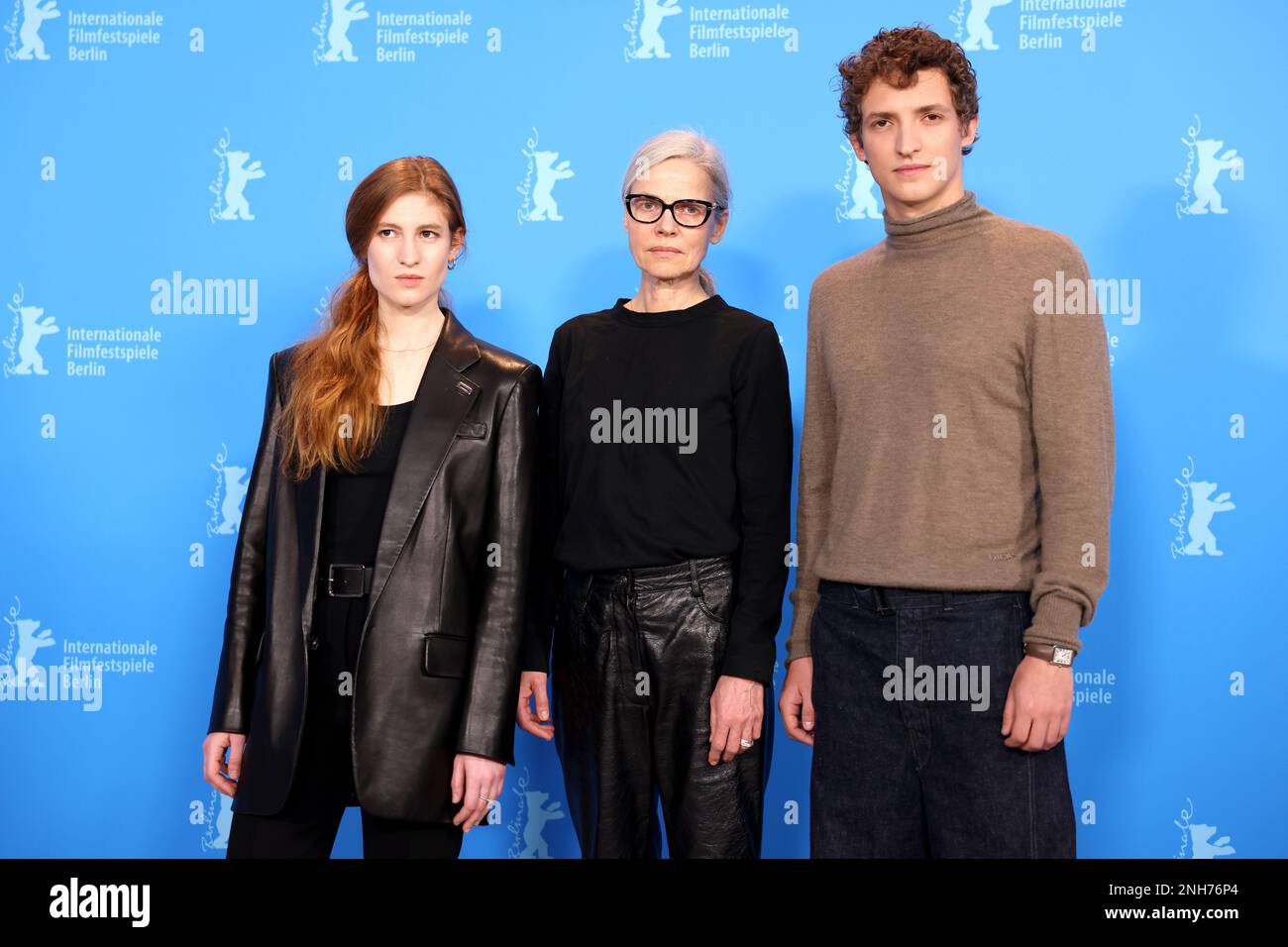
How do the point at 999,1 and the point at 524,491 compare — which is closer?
the point at 524,491

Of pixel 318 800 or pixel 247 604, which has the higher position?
pixel 247 604

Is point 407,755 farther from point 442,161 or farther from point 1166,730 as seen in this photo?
point 1166,730

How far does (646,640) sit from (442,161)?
1.79 meters

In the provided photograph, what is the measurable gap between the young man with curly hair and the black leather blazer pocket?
2.22ft

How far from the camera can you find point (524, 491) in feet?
7.03

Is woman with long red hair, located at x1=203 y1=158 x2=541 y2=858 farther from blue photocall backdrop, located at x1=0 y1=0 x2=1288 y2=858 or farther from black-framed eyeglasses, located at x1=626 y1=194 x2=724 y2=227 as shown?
blue photocall backdrop, located at x1=0 y1=0 x2=1288 y2=858

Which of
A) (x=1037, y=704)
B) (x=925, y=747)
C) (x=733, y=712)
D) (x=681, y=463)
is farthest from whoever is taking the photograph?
(x=681, y=463)

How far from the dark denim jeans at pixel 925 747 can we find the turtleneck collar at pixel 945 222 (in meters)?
0.67

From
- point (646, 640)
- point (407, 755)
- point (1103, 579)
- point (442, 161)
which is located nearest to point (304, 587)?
point (407, 755)

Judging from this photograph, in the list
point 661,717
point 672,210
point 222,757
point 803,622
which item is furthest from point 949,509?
point 222,757

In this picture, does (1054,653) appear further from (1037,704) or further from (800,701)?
(800,701)

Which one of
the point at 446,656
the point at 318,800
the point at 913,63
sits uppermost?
the point at 913,63

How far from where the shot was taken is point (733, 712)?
2088 mm

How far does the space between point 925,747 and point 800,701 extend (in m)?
0.32
